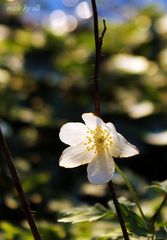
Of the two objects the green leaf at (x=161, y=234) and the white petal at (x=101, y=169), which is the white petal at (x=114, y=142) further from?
the green leaf at (x=161, y=234)

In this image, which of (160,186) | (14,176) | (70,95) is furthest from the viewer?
(70,95)

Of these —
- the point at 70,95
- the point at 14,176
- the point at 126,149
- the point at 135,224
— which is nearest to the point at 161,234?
the point at 135,224

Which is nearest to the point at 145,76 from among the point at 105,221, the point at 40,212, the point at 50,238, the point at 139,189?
the point at 139,189

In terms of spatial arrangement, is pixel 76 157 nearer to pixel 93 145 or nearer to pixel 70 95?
pixel 93 145

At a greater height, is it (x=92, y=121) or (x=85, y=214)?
(x=92, y=121)

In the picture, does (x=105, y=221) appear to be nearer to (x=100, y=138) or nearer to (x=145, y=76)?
(x=100, y=138)

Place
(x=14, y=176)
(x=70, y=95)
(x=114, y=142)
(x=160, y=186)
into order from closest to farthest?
(x=14, y=176), (x=114, y=142), (x=160, y=186), (x=70, y=95)
